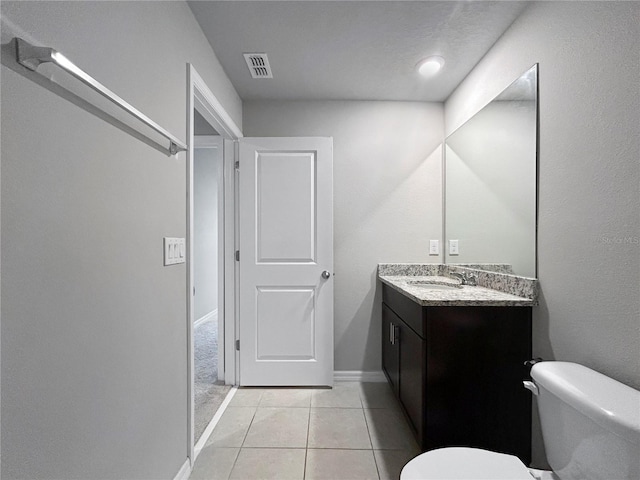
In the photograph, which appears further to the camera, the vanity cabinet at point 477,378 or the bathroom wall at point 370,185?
the bathroom wall at point 370,185

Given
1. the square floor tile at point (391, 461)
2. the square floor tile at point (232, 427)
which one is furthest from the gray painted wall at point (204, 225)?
the square floor tile at point (391, 461)

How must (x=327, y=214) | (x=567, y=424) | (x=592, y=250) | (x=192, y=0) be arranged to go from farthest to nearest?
(x=327, y=214), (x=192, y=0), (x=592, y=250), (x=567, y=424)

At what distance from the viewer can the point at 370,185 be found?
2705mm

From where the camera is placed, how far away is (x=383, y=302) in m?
2.65

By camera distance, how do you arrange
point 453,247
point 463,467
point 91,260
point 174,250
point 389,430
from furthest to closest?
point 453,247 < point 389,430 < point 174,250 < point 463,467 < point 91,260

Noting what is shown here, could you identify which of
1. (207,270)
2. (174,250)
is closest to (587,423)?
(174,250)

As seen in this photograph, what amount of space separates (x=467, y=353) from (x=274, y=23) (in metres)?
1.98

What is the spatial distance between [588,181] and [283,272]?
6.31 ft

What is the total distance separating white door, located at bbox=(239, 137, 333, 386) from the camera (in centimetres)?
257

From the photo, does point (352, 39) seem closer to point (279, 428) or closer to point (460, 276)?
point (460, 276)

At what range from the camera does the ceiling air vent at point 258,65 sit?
2.05 m

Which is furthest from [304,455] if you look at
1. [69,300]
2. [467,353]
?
[69,300]

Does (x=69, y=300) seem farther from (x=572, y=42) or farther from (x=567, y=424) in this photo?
(x=572, y=42)

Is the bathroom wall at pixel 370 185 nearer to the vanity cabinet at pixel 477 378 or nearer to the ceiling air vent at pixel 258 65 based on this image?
the ceiling air vent at pixel 258 65
